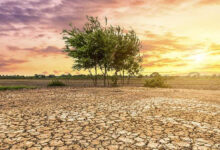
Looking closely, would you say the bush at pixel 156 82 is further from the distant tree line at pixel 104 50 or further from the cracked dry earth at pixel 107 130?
the cracked dry earth at pixel 107 130

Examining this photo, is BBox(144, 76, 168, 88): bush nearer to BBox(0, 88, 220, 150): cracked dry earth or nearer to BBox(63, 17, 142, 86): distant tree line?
BBox(63, 17, 142, 86): distant tree line

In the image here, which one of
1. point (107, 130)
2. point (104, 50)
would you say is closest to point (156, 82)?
point (104, 50)

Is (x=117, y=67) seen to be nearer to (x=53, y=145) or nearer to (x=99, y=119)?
(x=99, y=119)

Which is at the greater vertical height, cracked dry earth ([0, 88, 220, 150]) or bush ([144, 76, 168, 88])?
bush ([144, 76, 168, 88])

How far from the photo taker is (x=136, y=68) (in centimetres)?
2572

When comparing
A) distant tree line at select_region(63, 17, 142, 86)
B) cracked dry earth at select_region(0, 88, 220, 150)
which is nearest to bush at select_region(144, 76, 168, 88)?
distant tree line at select_region(63, 17, 142, 86)

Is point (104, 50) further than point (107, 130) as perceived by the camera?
Yes

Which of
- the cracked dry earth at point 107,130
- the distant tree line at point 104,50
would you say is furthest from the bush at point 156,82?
the cracked dry earth at point 107,130

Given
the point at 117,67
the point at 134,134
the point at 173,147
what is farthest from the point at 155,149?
the point at 117,67

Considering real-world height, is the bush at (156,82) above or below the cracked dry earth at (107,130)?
above

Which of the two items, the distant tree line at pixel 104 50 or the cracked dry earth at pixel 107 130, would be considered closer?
the cracked dry earth at pixel 107 130

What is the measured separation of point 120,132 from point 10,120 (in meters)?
4.27

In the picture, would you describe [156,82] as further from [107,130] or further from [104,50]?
[107,130]

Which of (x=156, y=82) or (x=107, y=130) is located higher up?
(x=156, y=82)
